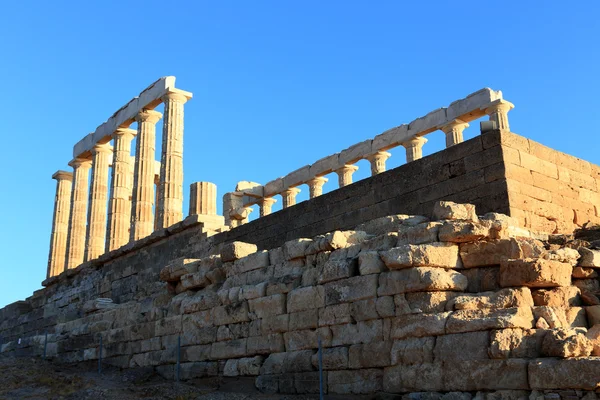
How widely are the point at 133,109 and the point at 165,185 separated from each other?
460cm

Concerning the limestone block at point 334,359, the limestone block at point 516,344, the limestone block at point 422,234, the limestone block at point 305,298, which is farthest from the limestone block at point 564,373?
the limestone block at point 305,298

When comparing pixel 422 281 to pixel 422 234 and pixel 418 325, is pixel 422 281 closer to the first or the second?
pixel 418 325

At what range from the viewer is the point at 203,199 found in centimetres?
2272

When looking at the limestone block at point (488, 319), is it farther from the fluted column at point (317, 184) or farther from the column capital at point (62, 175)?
the column capital at point (62, 175)

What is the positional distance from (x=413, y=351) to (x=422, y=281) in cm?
89

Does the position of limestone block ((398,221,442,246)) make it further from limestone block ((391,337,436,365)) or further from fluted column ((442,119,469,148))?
fluted column ((442,119,469,148))

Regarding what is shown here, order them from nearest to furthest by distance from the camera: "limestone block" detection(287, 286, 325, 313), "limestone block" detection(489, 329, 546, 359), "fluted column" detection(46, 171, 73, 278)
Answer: "limestone block" detection(489, 329, 546, 359) → "limestone block" detection(287, 286, 325, 313) → "fluted column" detection(46, 171, 73, 278)

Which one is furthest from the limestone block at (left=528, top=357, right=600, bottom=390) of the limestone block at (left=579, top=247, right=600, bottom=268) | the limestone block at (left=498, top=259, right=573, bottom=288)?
the limestone block at (left=579, top=247, right=600, bottom=268)

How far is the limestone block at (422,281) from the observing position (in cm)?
873

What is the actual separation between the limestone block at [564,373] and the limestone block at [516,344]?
0.28 metres

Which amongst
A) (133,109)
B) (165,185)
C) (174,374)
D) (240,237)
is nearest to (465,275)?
(174,374)

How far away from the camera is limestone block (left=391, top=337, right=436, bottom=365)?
27.5 feet

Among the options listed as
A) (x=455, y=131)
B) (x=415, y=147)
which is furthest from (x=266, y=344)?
(x=415, y=147)

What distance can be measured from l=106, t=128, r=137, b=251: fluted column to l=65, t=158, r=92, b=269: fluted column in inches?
142
